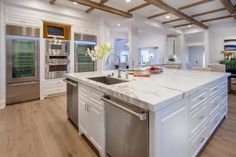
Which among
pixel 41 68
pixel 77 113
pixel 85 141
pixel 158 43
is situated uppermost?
pixel 158 43

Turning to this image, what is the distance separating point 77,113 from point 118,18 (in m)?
4.38

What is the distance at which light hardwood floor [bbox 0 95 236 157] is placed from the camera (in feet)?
6.38

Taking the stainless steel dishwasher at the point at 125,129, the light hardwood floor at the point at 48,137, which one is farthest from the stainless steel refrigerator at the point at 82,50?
the stainless steel dishwasher at the point at 125,129

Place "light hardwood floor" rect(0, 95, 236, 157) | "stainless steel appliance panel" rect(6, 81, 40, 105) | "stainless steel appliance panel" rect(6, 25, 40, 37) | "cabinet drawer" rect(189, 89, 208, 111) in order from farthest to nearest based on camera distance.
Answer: "stainless steel appliance panel" rect(6, 81, 40, 105) → "stainless steel appliance panel" rect(6, 25, 40, 37) → "light hardwood floor" rect(0, 95, 236, 157) → "cabinet drawer" rect(189, 89, 208, 111)

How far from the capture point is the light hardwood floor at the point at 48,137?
6.38 ft

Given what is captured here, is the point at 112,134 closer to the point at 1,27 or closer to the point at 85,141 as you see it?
the point at 85,141

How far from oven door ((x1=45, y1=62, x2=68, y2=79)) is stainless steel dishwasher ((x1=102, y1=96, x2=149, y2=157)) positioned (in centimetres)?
356

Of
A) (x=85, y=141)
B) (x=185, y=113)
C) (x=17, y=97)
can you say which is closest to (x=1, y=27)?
(x=17, y=97)

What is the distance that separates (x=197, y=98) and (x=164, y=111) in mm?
754

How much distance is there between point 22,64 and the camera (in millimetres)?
4102

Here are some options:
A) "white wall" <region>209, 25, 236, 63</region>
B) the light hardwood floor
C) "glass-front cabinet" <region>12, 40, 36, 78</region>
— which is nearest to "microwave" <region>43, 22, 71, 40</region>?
"glass-front cabinet" <region>12, 40, 36, 78</region>

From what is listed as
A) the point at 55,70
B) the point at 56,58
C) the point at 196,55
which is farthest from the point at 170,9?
the point at 196,55

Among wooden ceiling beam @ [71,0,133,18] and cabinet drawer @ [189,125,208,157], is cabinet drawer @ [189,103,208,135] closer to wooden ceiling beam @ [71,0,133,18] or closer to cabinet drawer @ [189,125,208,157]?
cabinet drawer @ [189,125,208,157]

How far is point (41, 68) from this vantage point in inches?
175
